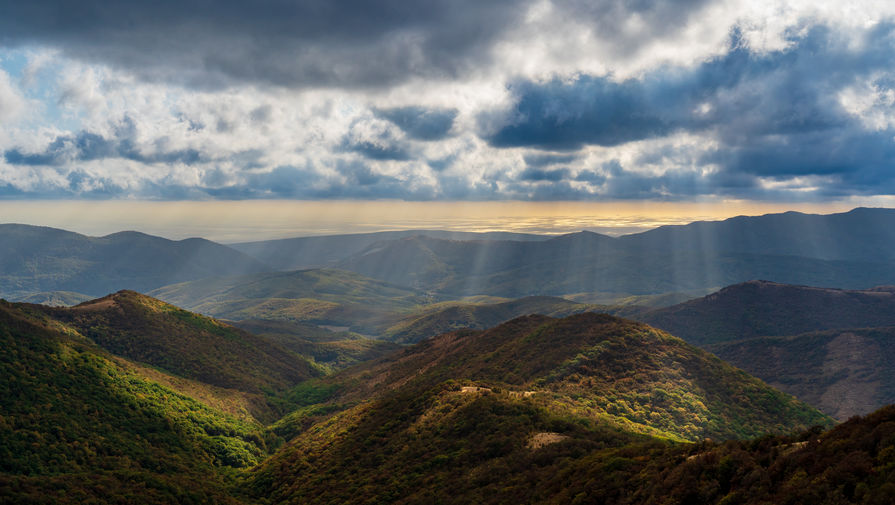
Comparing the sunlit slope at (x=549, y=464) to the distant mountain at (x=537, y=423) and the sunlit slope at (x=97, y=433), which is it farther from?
the sunlit slope at (x=97, y=433)

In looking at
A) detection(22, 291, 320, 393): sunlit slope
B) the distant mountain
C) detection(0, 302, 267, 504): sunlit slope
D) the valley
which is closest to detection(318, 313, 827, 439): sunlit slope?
the distant mountain

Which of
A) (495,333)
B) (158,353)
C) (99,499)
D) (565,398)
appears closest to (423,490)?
(565,398)

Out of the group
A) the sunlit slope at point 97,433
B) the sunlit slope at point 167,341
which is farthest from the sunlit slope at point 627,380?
the sunlit slope at point 167,341

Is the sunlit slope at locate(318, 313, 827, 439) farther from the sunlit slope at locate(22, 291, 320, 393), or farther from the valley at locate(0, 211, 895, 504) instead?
the sunlit slope at locate(22, 291, 320, 393)

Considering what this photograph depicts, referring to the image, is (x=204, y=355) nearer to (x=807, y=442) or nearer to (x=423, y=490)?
(x=423, y=490)

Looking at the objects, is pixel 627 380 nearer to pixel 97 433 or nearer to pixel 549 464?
pixel 549 464
